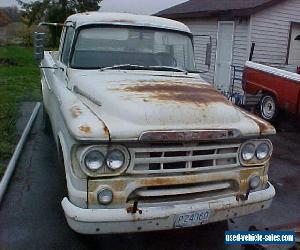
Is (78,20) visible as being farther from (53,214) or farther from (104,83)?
(53,214)

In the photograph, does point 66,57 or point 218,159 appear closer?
point 218,159

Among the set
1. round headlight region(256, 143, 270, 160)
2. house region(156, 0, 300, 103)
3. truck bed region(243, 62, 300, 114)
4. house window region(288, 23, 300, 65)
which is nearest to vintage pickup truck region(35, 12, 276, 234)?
round headlight region(256, 143, 270, 160)

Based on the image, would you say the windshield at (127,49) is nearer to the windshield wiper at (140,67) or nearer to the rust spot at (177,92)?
the windshield wiper at (140,67)

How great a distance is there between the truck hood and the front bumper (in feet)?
2.14

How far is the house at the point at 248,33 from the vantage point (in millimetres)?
12953

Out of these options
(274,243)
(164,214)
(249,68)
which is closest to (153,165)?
(164,214)

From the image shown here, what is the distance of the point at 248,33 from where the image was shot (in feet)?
42.4

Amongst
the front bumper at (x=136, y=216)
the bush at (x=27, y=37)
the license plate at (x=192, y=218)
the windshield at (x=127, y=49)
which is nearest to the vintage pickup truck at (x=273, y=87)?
the windshield at (x=127, y=49)

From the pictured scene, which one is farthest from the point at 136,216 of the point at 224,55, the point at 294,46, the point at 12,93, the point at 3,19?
the point at 3,19

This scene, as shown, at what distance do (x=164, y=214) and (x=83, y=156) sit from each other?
0.87 m

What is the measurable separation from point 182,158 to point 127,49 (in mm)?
2119

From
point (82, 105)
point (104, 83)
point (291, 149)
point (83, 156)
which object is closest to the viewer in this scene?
point (83, 156)

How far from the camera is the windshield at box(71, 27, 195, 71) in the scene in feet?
17.4

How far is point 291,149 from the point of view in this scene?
28.6 ft
